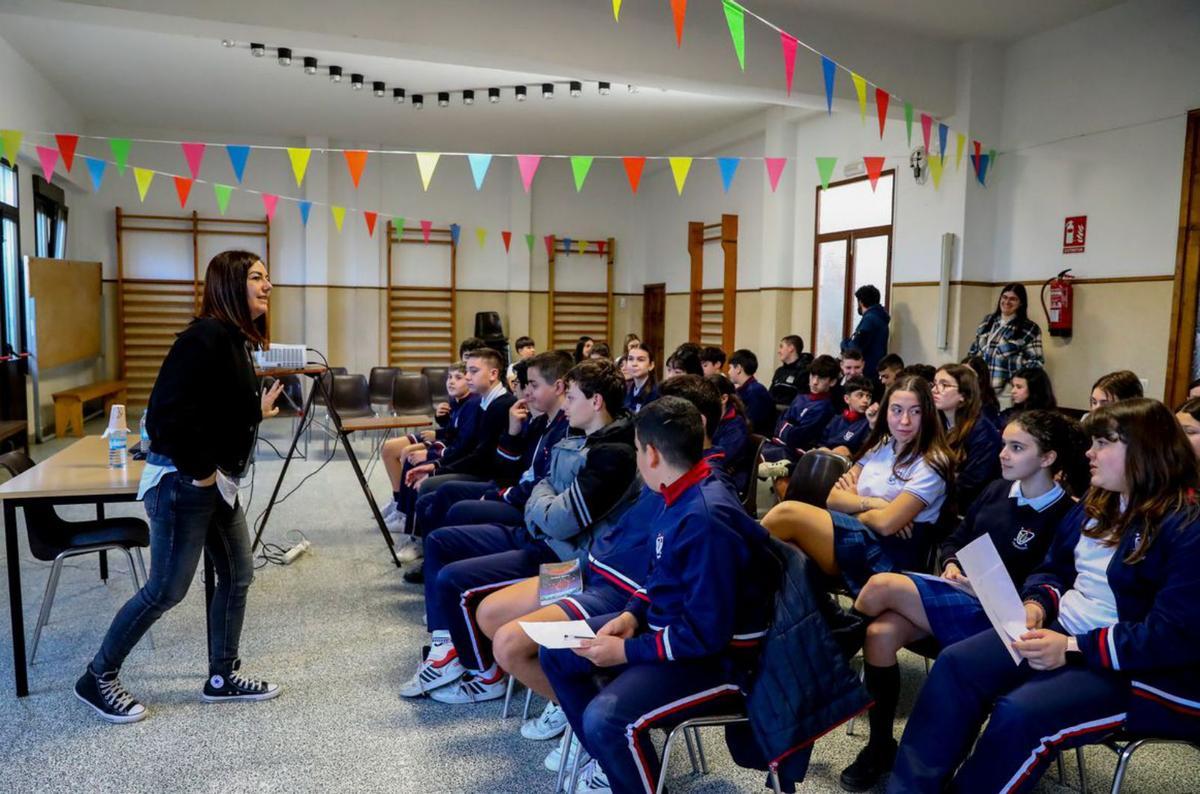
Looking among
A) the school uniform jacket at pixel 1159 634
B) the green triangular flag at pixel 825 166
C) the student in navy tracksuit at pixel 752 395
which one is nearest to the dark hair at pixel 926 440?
the school uniform jacket at pixel 1159 634

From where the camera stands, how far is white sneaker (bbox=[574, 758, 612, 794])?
209 cm

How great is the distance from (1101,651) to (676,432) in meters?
0.98

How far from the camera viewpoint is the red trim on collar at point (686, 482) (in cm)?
185

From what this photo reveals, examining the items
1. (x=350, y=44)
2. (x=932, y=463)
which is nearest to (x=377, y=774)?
(x=932, y=463)

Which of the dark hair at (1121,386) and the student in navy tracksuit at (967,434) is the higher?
the dark hair at (1121,386)

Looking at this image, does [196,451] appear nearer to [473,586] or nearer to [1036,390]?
[473,586]

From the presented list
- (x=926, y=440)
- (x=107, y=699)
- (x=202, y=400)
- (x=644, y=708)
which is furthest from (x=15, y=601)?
(x=926, y=440)

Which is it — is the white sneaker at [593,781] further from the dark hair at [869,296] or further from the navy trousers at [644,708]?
the dark hair at [869,296]

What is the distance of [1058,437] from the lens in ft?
7.38

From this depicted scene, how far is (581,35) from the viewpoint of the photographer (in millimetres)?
5199

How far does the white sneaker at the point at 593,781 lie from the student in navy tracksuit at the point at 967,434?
57.3 inches

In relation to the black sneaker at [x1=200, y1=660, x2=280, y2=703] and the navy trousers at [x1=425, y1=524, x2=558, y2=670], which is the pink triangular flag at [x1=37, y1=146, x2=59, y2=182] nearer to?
the black sneaker at [x1=200, y1=660, x2=280, y2=703]

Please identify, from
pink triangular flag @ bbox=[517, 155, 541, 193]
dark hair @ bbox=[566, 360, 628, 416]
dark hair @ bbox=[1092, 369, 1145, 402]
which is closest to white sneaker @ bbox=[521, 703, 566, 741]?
dark hair @ bbox=[566, 360, 628, 416]

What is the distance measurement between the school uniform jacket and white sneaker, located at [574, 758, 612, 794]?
3.79 feet
